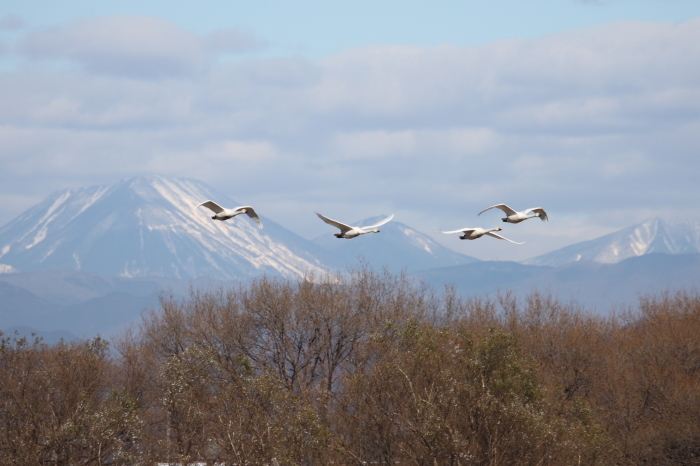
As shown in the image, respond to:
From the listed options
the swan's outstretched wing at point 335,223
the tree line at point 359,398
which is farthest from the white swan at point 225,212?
the tree line at point 359,398

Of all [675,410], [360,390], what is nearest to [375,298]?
[675,410]

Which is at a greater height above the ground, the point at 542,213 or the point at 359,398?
the point at 542,213

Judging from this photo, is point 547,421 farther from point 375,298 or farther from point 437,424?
point 375,298

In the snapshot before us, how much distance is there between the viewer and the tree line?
44.8 meters

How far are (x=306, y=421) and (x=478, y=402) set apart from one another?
8.72 meters

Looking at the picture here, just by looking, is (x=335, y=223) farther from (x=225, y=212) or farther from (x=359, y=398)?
(x=359, y=398)

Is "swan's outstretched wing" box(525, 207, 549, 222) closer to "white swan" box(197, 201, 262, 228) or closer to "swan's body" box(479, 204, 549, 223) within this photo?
"swan's body" box(479, 204, 549, 223)

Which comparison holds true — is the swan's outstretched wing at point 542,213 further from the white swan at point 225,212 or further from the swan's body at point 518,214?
the white swan at point 225,212

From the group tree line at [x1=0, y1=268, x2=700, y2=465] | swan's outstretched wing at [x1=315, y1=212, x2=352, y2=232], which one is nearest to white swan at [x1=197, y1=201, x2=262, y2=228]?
swan's outstretched wing at [x1=315, y1=212, x2=352, y2=232]

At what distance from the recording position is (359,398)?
49812 mm

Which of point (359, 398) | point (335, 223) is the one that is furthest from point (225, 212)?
point (359, 398)

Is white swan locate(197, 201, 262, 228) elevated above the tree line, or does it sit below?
above

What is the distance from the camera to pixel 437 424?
42344 millimetres

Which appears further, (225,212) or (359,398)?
(359,398)
